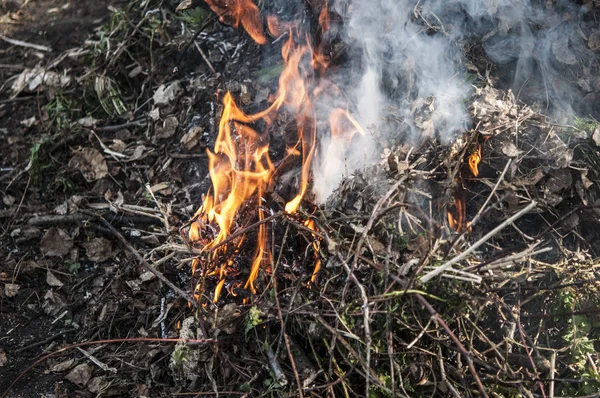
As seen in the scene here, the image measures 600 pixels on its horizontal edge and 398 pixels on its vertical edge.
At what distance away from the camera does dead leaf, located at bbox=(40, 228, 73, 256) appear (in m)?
4.18

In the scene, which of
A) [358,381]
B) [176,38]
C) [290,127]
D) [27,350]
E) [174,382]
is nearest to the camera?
[358,381]

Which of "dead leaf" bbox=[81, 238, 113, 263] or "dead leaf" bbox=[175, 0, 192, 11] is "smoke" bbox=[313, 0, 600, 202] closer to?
"dead leaf" bbox=[175, 0, 192, 11]

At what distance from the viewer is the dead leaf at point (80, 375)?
3.50m

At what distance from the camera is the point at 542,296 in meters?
3.30

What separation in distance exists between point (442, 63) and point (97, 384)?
9.58ft

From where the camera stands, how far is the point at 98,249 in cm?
412

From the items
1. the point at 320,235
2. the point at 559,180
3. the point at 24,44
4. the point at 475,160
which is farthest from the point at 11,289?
the point at 559,180

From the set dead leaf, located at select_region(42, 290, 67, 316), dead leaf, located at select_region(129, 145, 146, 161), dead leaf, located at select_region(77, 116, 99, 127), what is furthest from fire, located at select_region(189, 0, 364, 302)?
→ dead leaf, located at select_region(77, 116, 99, 127)

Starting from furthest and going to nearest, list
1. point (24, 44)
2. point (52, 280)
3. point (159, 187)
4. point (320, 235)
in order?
point (24, 44), point (159, 187), point (52, 280), point (320, 235)

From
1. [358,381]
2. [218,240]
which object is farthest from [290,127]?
[358,381]

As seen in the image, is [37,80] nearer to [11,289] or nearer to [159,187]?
[159,187]

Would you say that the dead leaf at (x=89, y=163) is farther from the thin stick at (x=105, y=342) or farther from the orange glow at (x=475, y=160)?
the orange glow at (x=475, y=160)

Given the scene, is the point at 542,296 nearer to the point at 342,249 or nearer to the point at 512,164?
the point at 512,164

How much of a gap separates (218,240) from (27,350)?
1.40 m
